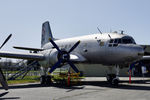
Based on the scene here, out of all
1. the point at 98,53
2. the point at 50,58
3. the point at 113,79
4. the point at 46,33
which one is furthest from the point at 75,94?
the point at 46,33

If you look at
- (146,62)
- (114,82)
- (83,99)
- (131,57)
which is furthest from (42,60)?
(146,62)

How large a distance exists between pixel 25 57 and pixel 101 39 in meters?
7.73

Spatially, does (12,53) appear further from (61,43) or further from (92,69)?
(92,69)

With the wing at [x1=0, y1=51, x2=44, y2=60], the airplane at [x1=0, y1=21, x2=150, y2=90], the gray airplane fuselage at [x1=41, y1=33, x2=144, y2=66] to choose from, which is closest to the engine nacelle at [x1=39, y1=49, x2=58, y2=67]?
the airplane at [x1=0, y1=21, x2=150, y2=90]

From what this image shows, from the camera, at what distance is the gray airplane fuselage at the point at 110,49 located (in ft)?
54.2

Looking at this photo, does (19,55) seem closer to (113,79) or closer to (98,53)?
(98,53)

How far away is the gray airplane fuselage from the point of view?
1652 cm

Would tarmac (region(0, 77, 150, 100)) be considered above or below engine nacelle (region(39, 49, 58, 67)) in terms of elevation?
below

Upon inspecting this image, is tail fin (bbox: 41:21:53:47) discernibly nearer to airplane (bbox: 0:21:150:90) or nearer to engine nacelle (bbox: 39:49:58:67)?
airplane (bbox: 0:21:150:90)

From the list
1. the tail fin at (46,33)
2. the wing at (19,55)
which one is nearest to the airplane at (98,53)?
the wing at (19,55)

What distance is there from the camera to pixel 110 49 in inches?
688

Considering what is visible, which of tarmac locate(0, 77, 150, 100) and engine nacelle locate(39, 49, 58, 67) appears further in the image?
engine nacelle locate(39, 49, 58, 67)

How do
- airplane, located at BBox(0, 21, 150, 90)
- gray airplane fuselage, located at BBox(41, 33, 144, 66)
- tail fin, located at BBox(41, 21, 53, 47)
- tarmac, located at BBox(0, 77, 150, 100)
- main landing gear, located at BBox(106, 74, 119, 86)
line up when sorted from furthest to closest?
tail fin, located at BBox(41, 21, 53, 47) → main landing gear, located at BBox(106, 74, 119, 86) → airplane, located at BBox(0, 21, 150, 90) → gray airplane fuselage, located at BBox(41, 33, 144, 66) → tarmac, located at BBox(0, 77, 150, 100)

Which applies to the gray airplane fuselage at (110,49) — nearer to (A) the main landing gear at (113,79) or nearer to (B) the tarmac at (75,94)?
(A) the main landing gear at (113,79)
